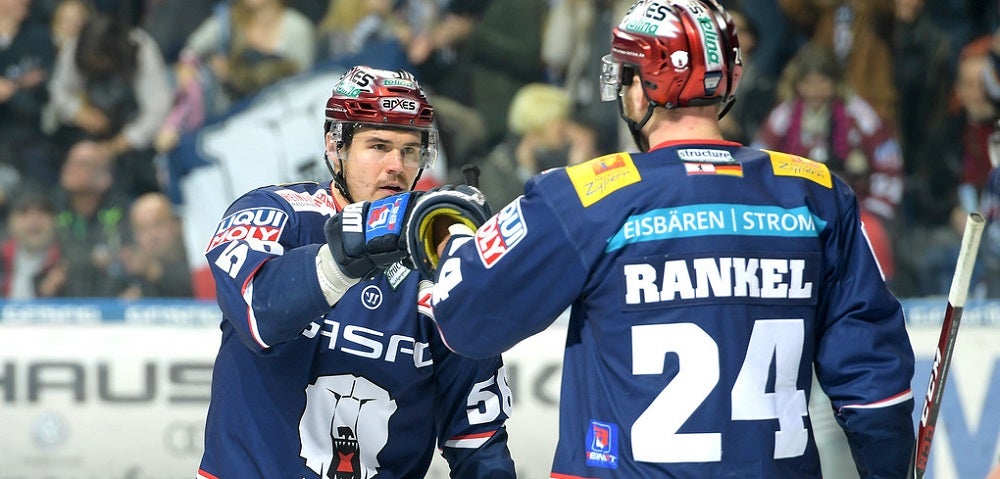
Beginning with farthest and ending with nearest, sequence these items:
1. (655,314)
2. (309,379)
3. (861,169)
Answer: (861,169), (309,379), (655,314)

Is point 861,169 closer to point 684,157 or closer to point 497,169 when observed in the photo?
point 497,169

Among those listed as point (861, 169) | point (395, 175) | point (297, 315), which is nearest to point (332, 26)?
point (861, 169)

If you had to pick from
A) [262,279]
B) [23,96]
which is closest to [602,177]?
[262,279]

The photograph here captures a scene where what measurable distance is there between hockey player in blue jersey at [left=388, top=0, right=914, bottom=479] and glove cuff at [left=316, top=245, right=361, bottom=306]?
14cm

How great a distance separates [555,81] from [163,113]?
74.8 inches

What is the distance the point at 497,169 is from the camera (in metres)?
5.91

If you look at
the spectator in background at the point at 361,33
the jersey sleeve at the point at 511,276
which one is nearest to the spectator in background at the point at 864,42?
the spectator in background at the point at 361,33

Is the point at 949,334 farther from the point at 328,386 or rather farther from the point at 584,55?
the point at 584,55

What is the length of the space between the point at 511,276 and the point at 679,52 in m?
0.52

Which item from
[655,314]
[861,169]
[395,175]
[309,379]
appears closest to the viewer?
[655,314]

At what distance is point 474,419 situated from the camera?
3039 mm

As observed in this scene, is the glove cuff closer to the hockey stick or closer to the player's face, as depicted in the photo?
the player's face

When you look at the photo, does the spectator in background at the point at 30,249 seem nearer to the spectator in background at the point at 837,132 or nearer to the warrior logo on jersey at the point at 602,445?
the spectator in background at the point at 837,132

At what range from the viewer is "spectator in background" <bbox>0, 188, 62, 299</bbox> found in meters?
5.96
